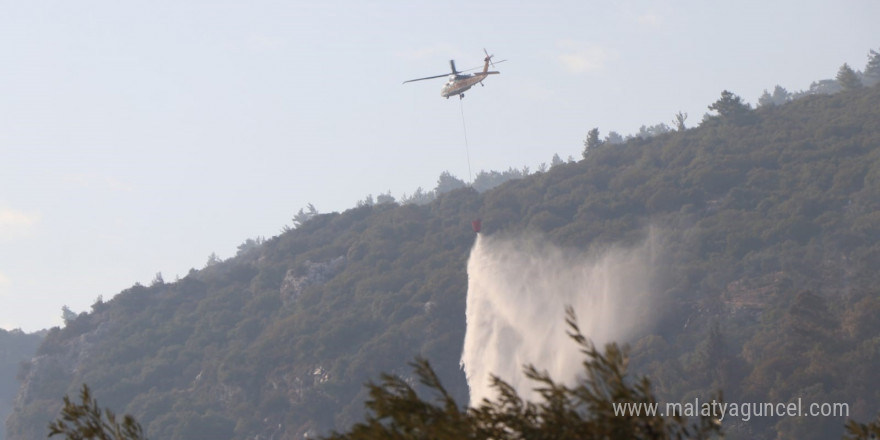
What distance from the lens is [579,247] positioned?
94.1 meters

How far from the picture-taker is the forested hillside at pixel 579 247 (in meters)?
70.0

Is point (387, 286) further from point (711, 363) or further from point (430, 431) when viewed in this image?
point (430, 431)

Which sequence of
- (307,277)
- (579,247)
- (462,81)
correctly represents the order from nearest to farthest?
1. (462,81)
2. (579,247)
3. (307,277)

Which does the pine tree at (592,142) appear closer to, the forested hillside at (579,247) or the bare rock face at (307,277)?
the forested hillside at (579,247)

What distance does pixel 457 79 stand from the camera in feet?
225

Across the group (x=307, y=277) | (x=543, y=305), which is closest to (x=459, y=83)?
(x=543, y=305)

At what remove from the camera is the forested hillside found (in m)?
70.0

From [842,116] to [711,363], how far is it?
5094cm

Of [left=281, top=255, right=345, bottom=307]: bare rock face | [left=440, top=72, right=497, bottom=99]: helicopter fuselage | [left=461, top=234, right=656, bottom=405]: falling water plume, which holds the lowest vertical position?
[left=461, top=234, right=656, bottom=405]: falling water plume

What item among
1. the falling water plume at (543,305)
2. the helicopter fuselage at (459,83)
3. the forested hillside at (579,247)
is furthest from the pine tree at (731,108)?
the helicopter fuselage at (459,83)

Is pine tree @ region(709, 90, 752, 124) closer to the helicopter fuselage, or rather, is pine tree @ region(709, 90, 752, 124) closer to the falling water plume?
the falling water plume

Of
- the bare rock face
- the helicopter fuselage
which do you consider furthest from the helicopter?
the bare rock face

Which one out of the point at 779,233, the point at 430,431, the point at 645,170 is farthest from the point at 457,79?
the point at 430,431

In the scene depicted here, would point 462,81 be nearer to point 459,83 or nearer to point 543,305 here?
point 459,83
